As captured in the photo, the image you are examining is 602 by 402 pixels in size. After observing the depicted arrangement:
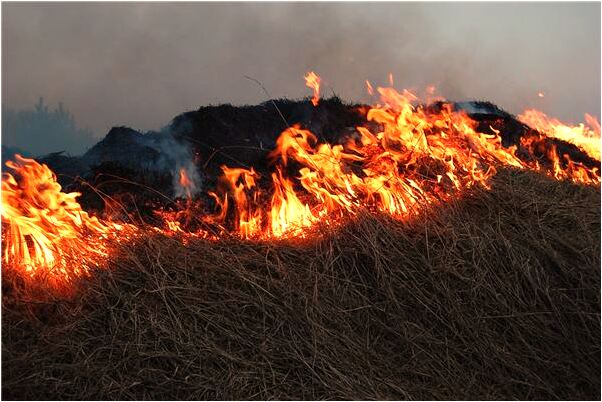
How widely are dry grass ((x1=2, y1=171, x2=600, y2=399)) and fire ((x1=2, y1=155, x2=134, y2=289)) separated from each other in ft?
0.62

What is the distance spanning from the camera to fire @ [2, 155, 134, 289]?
3.89m

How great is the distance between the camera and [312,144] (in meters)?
5.33

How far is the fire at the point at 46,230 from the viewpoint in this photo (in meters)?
3.89

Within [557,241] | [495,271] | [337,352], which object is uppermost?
[557,241]

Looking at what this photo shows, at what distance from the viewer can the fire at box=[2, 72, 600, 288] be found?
403 centimetres

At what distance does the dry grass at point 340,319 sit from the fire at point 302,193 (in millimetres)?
226

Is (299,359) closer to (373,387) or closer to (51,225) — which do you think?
(373,387)

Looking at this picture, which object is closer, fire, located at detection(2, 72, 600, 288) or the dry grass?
the dry grass

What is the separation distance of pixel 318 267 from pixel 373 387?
0.94 meters

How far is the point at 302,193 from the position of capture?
197 inches

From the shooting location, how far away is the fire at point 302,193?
4.03 m

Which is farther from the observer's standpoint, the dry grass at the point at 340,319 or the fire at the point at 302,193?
the fire at the point at 302,193

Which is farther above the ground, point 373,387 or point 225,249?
Result: point 225,249

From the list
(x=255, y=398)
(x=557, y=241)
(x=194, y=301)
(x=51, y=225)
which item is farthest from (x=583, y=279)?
(x=51, y=225)
